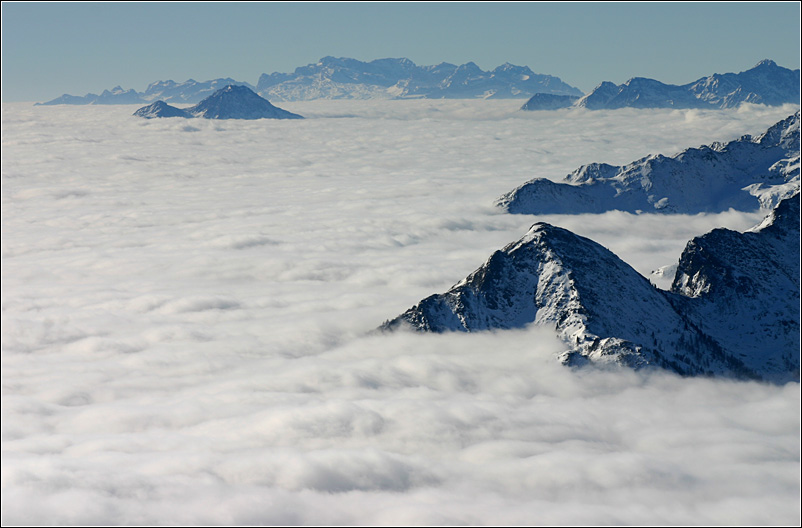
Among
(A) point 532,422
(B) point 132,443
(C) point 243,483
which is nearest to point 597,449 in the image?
(A) point 532,422

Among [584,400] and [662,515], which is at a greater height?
[584,400]

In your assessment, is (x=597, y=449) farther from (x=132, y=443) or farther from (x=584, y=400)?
(x=132, y=443)

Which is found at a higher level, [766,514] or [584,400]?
[584,400]

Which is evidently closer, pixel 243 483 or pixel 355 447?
pixel 243 483

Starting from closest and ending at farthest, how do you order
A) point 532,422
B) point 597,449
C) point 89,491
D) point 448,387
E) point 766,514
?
point 766,514 < point 89,491 < point 597,449 < point 532,422 < point 448,387

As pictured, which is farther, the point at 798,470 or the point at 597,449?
the point at 597,449

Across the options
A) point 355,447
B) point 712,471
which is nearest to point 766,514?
point 712,471

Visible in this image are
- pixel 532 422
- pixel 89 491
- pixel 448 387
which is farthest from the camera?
pixel 448 387

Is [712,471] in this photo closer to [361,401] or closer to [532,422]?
[532,422]

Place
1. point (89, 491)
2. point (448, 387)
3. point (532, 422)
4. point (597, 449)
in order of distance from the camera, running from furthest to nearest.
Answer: point (448, 387)
point (532, 422)
point (597, 449)
point (89, 491)
